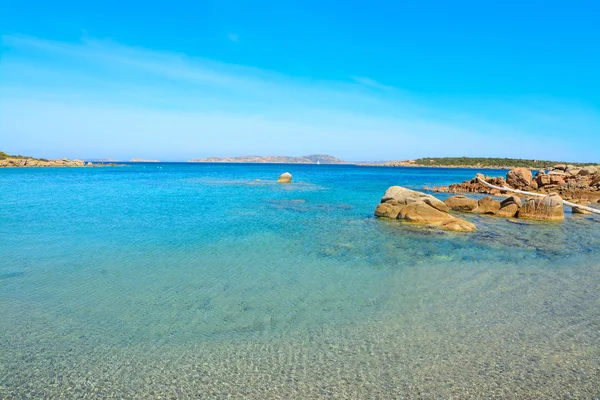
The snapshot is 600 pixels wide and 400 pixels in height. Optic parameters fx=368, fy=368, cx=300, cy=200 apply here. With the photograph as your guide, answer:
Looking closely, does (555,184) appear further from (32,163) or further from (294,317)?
(32,163)

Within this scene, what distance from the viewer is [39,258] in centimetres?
1218

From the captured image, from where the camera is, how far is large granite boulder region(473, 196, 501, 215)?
2488 centimetres

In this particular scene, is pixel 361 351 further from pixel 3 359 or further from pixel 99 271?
pixel 99 271

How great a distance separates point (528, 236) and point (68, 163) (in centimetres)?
13328

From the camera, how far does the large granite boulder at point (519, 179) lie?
42.7 m

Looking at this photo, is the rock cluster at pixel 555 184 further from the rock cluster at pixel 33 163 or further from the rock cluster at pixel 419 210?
the rock cluster at pixel 33 163

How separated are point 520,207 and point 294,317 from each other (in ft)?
71.0

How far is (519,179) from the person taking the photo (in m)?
43.3

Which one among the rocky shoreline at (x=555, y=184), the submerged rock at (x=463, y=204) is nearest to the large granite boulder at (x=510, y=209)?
the submerged rock at (x=463, y=204)

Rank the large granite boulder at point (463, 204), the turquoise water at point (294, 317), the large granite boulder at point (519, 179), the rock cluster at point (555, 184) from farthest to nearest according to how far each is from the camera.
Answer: the large granite boulder at point (519, 179) → the rock cluster at point (555, 184) → the large granite boulder at point (463, 204) → the turquoise water at point (294, 317)

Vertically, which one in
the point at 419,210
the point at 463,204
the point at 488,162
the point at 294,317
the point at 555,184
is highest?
the point at 488,162

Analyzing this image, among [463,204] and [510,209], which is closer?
[510,209]

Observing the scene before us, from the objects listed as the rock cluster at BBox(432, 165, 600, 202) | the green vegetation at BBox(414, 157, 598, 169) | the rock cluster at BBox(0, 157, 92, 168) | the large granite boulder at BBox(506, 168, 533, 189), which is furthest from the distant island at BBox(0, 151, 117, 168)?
the green vegetation at BBox(414, 157, 598, 169)

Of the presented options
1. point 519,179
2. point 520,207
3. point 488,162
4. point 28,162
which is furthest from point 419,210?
point 488,162
